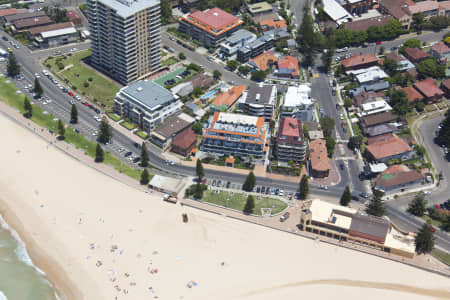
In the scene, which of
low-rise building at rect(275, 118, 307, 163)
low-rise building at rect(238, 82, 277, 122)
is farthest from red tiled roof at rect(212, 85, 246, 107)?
low-rise building at rect(275, 118, 307, 163)

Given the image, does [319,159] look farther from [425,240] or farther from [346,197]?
[425,240]

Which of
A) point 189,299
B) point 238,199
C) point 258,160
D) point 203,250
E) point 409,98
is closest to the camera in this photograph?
point 189,299

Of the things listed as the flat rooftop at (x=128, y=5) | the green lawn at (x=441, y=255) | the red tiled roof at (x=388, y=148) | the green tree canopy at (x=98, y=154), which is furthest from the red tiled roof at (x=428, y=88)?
the green tree canopy at (x=98, y=154)

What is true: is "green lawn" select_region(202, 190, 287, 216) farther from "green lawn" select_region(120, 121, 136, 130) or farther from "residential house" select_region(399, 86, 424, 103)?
"residential house" select_region(399, 86, 424, 103)

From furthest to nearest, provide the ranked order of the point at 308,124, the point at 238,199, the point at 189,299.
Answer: the point at 308,124 → the point at 238,199 → the point at 189,299

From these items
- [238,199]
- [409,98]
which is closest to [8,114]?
[238,199]

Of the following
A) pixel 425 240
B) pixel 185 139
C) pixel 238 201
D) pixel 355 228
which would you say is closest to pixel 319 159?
pixel 238 201

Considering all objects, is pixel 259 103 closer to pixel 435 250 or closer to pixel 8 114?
pixel 435 250
